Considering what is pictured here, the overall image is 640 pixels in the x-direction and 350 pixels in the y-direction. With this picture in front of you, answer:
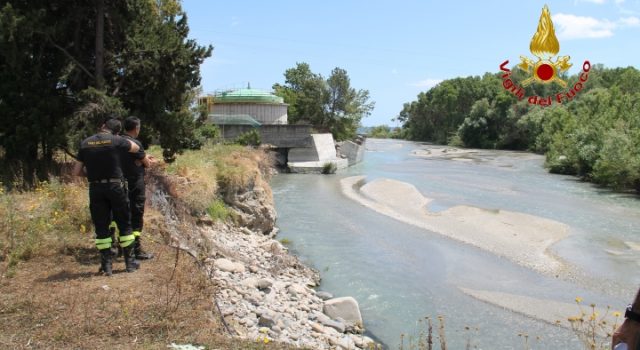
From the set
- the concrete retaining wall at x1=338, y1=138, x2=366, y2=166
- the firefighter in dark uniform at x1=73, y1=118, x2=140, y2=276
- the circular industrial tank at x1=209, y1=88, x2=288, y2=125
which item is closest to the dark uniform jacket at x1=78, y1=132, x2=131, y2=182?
the firefighter in dark uniform at x1=73, y1=118, x2=140, y2=276

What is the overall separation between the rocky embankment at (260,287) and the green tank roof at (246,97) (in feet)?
104

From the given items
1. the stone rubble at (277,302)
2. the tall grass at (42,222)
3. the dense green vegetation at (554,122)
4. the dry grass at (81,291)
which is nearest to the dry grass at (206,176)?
the stone rubble at (277,302)

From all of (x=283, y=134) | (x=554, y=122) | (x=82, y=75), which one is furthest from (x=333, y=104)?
(x=82, y=75)

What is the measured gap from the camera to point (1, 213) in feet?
29.0

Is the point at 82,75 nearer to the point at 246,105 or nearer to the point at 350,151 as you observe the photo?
the point at 246,105

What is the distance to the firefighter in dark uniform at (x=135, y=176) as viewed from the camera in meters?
7.75

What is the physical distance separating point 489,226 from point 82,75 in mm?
16173

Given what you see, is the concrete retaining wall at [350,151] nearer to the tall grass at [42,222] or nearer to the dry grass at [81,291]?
the tall grass at [42,222]

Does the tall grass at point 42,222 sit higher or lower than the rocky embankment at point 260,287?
higher

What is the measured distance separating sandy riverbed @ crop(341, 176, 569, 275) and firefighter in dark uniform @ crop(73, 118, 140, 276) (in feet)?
41.6

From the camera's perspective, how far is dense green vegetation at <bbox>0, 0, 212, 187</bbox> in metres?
11.8

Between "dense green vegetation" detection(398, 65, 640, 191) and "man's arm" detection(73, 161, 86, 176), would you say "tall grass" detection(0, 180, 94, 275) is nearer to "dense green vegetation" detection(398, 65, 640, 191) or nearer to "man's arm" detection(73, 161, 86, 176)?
"man's arm" detection(73, 161, 86, 176)

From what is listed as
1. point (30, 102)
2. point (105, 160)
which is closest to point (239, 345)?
point (105, 160)

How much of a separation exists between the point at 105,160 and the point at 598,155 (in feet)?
128
